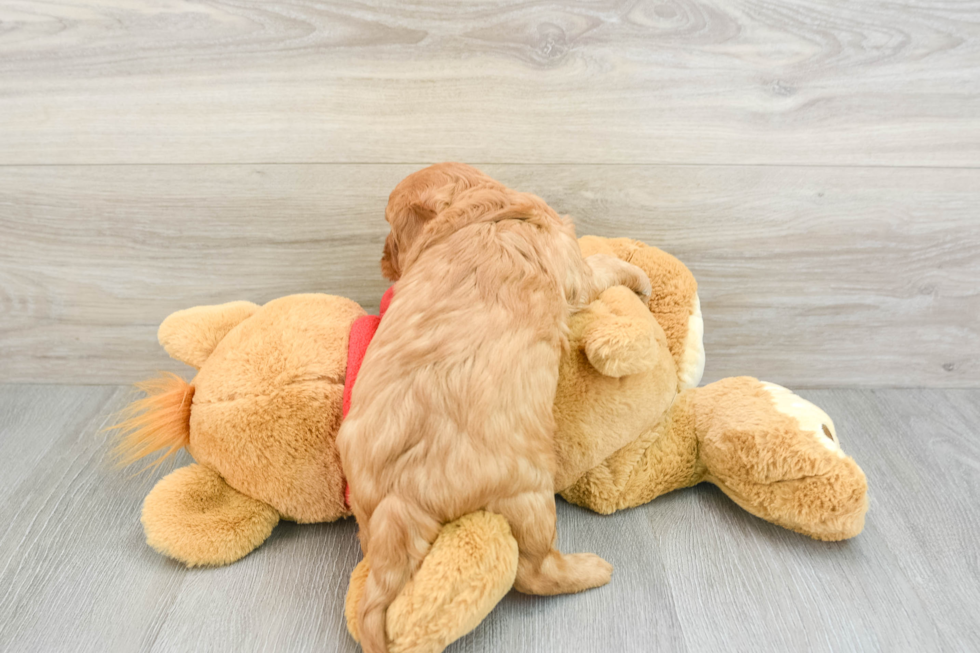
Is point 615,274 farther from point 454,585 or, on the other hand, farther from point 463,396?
point 454,585

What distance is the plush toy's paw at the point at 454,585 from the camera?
0.61 meters

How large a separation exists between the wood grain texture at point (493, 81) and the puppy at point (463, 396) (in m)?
0.29

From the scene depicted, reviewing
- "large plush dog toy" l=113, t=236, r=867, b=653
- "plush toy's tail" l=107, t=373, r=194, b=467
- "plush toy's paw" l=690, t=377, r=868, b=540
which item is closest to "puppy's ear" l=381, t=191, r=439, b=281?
"large plush dog toy" l=113, t=236, r=867, b=653

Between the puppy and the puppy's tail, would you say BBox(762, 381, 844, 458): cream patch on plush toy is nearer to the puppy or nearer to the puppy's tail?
the puppy

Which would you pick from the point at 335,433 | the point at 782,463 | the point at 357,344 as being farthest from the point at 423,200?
the point at 782,463

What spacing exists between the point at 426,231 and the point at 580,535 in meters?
0.46

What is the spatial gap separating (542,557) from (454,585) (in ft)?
0.40

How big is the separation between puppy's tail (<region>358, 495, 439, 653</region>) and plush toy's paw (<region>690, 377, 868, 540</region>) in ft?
1.47

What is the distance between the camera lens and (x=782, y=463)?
0.83m

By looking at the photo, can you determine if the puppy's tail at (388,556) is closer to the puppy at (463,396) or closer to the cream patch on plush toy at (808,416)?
the puppy at (463,396)

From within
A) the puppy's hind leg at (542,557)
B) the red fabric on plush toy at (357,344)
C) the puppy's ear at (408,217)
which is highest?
the puppy's ear at (408,217)

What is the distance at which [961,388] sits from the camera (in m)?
1.19

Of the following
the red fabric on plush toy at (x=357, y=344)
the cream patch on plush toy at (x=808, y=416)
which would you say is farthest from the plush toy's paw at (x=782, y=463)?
the red fabric on plush toy at (x=357, y=344)

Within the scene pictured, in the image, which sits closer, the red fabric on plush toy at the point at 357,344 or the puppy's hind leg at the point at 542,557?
the puppy's hind leg at the point at 542,557
